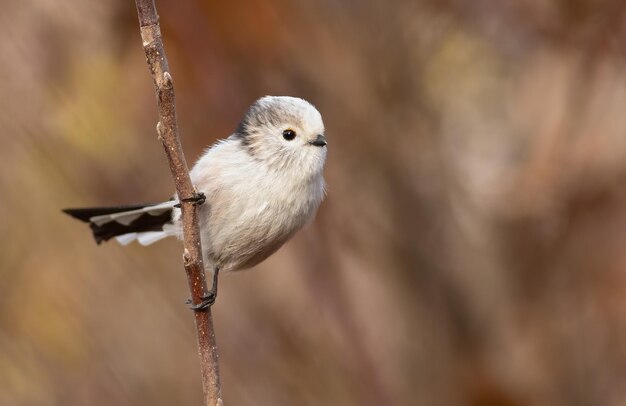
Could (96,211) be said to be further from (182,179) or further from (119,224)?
(182,179)

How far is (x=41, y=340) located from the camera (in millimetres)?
3414

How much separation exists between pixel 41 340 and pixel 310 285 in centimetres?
112

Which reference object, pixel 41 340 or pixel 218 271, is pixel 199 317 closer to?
pixel 218 271

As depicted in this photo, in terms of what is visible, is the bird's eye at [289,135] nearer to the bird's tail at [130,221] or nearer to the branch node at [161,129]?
the bird's tail at [130,221]

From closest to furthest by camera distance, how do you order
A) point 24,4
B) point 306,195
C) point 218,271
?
point 306,195
point 218,271
point 24,4

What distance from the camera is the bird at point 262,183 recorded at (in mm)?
2422

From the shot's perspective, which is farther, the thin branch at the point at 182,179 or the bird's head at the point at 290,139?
the bird's head at the point at 290,139

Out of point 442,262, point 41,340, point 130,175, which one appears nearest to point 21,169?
point 130,175

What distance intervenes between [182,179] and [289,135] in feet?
2.06

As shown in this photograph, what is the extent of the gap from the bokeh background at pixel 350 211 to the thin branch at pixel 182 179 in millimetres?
1308

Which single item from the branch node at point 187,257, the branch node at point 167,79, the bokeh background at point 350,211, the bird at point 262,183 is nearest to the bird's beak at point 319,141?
the bird at point 262,183

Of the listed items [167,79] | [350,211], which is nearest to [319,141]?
[167,79]

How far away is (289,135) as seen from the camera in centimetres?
250

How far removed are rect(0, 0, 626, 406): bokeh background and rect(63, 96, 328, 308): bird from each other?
2.37 ft
